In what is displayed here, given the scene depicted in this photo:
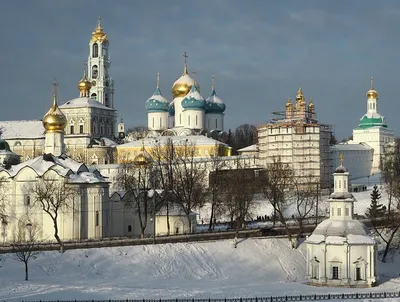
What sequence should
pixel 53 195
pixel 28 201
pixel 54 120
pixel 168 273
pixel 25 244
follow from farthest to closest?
pixel 54 120, pixel 28 201, pixel 53 195, pixel 25 244, pixel 168 273

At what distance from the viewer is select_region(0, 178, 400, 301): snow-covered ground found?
38.0 m

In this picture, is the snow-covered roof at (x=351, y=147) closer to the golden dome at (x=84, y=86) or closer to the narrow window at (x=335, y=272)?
the golden dome at (x=84, y=86)

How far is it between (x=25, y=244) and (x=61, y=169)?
7311mm

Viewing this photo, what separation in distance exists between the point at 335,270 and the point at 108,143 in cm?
5799

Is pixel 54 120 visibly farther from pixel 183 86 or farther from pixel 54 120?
pixel 183 86

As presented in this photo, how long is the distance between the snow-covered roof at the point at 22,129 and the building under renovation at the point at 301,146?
3374 cm

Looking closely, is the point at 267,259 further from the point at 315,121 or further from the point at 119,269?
the point at 315,121

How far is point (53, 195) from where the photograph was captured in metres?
50.4

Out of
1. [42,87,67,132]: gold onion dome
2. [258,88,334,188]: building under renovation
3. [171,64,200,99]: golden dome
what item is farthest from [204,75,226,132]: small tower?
[42,87,67,132]: gold onion dome

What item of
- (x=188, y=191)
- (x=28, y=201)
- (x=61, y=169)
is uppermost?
(x=61, y=169)

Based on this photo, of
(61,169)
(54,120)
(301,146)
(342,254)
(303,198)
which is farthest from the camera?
(301,146)

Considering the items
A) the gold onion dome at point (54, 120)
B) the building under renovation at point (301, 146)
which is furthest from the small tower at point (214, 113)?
the gold onion dome at point (54, 120)

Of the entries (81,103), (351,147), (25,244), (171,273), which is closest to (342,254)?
(171,273)

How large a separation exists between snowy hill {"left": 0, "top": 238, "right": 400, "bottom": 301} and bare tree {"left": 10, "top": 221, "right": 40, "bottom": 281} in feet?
1.32
